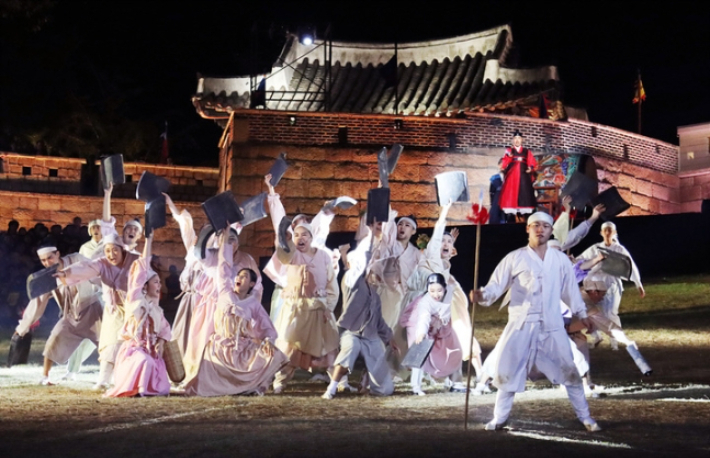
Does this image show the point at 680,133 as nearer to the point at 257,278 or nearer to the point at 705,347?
the point at 705,347

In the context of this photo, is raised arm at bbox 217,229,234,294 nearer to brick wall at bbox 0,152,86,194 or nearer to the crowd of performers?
the crowd of performers

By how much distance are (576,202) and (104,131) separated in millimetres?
18716

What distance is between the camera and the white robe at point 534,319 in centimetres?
759

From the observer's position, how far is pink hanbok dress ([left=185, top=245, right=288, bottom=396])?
9.87 m

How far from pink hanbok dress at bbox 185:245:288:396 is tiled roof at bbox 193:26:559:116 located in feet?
40.5

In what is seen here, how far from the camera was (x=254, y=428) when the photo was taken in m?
7.66

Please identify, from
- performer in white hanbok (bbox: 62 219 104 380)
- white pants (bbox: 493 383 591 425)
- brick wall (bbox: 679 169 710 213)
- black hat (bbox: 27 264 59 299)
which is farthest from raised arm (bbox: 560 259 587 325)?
brick wall (bbox: 679 169 710 213)

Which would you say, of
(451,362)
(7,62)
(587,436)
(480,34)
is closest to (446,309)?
(451,362)

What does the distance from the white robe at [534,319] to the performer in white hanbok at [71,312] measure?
5200 mm

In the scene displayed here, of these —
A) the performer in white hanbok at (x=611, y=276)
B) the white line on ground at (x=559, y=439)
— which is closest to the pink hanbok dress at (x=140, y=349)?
the white line on ground at (x=559, y=439)

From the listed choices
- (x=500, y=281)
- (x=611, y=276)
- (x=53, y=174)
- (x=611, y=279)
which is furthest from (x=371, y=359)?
(x=53, y=174)

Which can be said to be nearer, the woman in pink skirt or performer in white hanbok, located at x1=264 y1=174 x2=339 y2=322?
the woman in pink skirt

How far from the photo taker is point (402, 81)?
24266 mm

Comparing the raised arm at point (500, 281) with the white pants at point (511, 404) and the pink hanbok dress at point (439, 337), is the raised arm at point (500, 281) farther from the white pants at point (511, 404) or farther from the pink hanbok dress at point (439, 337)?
the pink hanbok dress at point (439, 337)
